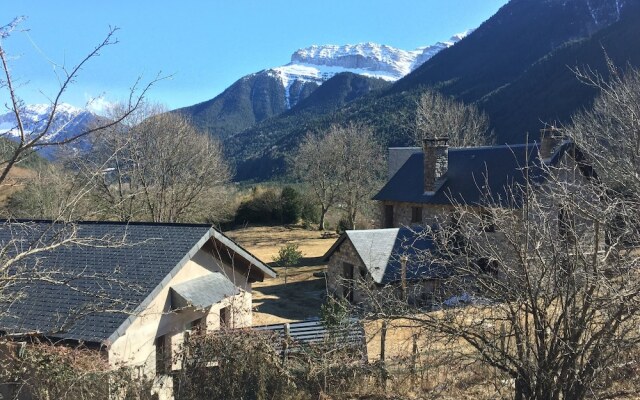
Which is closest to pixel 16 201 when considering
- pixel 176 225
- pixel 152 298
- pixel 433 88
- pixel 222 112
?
pixel 176 225

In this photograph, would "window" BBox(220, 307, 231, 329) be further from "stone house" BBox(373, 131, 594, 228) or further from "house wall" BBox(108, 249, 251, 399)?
"stone house" BBox(373, 131, 594, 228)

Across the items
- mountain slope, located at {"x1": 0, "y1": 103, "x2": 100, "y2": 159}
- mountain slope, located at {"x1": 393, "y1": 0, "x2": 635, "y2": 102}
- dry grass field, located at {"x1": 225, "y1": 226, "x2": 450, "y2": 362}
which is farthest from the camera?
mountain slope, located at {"x1": 393, "y1": 0, "x2": 635, "y2": 102}

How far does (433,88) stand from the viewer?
7188 centimetres

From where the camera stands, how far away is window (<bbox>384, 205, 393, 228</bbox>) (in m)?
24.0

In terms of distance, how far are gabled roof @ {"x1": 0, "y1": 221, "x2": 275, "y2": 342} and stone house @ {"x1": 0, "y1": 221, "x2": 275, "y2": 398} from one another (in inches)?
0.7

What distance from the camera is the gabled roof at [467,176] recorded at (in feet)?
64.2

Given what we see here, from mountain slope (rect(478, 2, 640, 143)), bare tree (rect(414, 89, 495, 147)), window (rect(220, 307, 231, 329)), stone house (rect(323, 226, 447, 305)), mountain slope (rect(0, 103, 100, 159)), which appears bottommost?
window (rect(220, 307, 231, 329))

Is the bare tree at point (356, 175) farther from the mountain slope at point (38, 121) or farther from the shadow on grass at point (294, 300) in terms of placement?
the mountain slope at point (38, 121)

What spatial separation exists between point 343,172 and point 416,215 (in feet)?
55.5

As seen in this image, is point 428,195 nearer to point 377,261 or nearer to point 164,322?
point 377,261

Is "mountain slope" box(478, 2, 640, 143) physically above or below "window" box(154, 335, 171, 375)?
above

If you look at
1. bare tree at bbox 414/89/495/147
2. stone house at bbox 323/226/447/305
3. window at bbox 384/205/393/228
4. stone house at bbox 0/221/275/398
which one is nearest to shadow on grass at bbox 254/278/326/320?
stone house at bbox 323/226/447/305

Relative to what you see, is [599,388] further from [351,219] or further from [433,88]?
[433,88]

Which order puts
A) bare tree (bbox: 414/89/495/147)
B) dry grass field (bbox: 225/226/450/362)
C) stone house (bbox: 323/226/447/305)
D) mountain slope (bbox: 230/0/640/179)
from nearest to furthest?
dry grass field (bbox: 225/226/450/362) → stone house (bbox: 323/226/447/305) → bare tree (bbox: 414/89/495/147) → mountain slope (bbox: 230/0/640/179)
